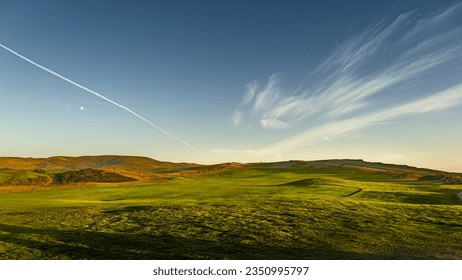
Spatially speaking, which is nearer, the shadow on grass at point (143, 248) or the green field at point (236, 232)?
the shadow on grass at point (143, 248)

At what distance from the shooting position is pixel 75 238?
15000 mm

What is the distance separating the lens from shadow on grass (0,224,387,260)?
1247cm

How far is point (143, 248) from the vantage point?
44.3ft

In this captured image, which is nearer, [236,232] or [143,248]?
[143,248]

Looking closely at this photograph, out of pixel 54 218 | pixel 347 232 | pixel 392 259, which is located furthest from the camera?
pixel 54 218

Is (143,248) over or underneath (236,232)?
underneath

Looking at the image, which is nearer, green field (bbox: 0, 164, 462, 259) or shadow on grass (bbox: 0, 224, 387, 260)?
shadow on grass (bbox: 0, 224, 387, 260)

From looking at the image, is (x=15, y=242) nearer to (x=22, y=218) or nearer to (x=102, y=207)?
(x=22, y=218)

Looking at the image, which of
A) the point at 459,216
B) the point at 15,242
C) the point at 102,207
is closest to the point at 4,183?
the point at 102,207

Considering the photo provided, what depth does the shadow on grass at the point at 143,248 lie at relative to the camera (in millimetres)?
12469
